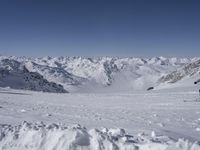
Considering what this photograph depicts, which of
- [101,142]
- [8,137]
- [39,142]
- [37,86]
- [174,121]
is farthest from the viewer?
[37,86]

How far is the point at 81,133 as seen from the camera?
8.91 m

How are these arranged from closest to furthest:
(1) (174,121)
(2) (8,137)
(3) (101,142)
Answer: (3) (101,142) → (2) (8,137) → (1) (174,121)

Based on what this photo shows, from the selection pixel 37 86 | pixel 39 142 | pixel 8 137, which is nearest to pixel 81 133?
pixel 39 142

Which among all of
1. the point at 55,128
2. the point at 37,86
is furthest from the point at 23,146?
the point at 37,86

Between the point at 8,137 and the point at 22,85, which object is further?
the point at 22,85

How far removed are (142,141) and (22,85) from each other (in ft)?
539

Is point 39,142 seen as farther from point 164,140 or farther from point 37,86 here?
point 37,86

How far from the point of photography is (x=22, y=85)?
545 ft

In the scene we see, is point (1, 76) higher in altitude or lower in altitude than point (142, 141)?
higher

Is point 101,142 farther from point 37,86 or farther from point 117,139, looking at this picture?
point 37,86

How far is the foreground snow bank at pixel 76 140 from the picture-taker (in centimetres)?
797

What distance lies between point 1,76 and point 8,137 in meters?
174

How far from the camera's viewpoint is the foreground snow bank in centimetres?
797

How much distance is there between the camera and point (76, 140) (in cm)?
873
